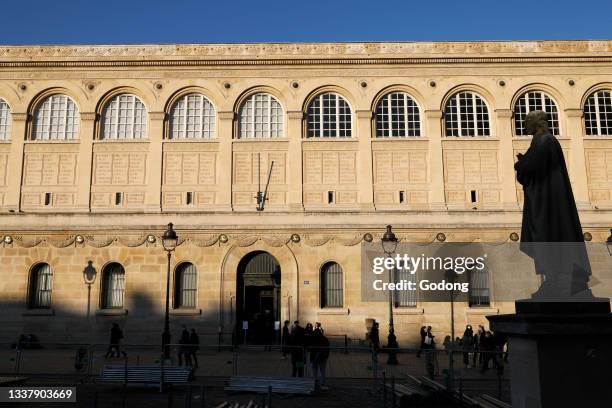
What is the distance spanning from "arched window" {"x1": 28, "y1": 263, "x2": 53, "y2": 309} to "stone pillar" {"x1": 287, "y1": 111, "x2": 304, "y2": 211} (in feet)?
38.9

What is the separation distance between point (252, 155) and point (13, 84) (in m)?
12.6

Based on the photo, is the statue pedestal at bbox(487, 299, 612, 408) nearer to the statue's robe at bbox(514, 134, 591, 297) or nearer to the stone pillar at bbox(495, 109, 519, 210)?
the statue's robe at bbox(514, 134, 591, 297)

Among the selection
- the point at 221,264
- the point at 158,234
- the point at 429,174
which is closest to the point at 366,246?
the point at 429,174

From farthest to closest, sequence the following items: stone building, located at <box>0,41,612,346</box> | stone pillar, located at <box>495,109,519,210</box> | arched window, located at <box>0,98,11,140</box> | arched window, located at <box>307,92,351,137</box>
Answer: arched window, located at <box>0,98,11,140</box> < arched window, located at <box>307,92,351,137</box> < stone pillar, located at <box>495,109,519,210</box> < stone building, located at <box>0,41,612,346</box>

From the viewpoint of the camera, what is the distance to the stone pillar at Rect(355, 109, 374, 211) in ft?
94.6

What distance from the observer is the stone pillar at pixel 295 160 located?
1137 inches

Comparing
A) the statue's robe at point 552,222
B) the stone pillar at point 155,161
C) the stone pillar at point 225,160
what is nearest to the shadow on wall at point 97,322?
the stone pillar at point 155,161

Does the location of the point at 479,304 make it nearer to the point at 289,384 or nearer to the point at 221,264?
the point at 221,264

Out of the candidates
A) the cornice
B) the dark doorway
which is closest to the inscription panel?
the cornice

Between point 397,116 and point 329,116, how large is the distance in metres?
3.36

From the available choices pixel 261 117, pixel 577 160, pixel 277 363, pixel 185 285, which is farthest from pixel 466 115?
pixel 185 285

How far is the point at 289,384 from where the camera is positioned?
15.2 meters

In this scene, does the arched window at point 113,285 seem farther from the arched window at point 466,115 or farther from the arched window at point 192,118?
the arched window at point 466,115

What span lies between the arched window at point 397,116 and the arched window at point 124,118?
1169 cm
